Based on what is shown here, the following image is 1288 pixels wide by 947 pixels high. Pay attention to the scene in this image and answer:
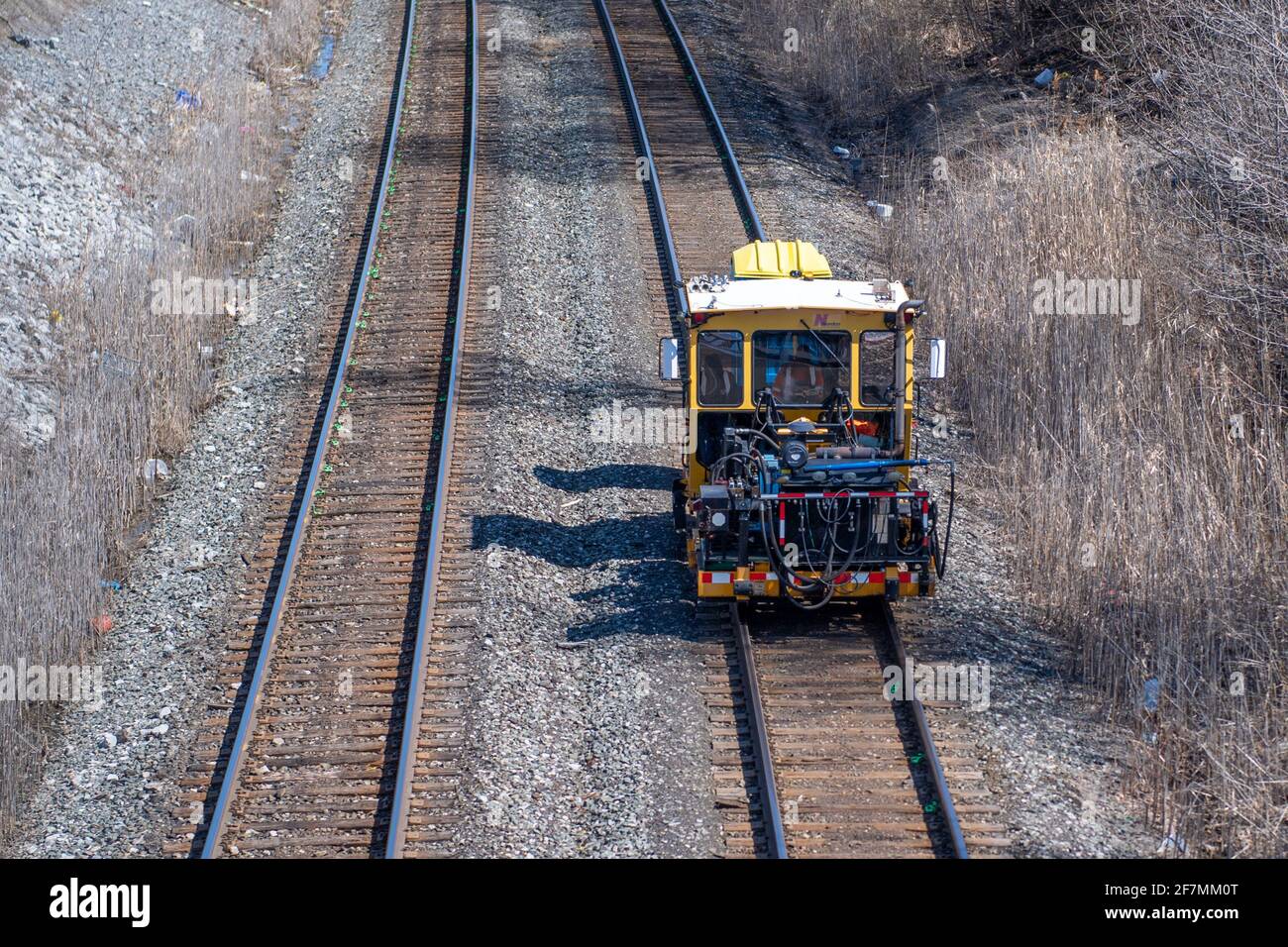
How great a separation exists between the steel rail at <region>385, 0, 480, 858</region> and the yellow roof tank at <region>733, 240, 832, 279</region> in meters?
3.35

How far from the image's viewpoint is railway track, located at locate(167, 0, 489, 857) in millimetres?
8812

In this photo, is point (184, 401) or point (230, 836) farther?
point (184, 401)

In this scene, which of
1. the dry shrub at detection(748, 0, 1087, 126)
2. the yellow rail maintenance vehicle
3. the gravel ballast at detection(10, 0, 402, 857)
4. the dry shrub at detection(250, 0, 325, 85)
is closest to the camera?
the gravel ballast at detection(10, 0, 402, 857)

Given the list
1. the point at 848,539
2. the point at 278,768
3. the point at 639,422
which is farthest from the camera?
the point at 639,422

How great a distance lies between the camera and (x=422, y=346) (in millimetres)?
15930

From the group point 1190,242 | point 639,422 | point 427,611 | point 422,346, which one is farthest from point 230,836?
point 1190,242

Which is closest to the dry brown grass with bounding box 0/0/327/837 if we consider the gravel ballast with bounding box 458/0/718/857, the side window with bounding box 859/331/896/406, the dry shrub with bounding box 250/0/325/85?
the gravel ballast with bounding box 458/0/718/857

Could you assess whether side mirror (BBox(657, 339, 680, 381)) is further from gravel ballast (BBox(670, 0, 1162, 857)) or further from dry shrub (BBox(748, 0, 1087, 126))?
dry shrub (BBox(748, 0, 1087, 126))

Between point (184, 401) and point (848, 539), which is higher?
point (184, 401)

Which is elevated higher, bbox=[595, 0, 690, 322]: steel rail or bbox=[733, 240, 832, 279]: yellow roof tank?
bbox=[595, 0, 690, 322]: steel rail

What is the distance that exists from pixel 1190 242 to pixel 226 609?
1023 cm

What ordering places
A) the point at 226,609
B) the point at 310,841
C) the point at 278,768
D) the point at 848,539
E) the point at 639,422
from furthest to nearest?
the point at 639,422, the point at 226,609, the point at 848,539, the point at 278,768, the point at 310,841

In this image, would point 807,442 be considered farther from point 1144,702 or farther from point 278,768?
point 278,768

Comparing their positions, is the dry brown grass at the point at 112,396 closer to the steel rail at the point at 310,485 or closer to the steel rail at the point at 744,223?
the steel rail at the point at 310,485
